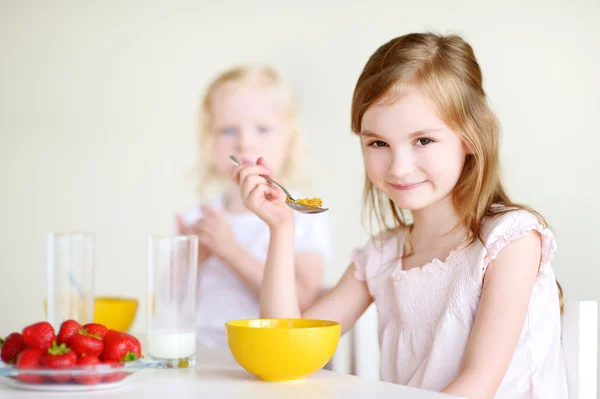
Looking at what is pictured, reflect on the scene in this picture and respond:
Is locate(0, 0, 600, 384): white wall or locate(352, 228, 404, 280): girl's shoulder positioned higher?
locate(0, 0, 600, 384): white wall

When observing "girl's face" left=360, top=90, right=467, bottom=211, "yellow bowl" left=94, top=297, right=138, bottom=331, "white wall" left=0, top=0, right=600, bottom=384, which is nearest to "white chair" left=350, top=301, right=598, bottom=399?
"girl's face" left=360, top=90, right=467, bottom=211

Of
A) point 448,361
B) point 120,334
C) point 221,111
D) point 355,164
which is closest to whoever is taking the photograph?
point 120,334

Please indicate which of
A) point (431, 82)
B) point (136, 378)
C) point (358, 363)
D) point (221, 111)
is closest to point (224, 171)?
point (221, 111)

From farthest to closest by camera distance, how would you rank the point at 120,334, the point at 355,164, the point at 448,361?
the point at 355,164
the point at 448,361
the point at 120,334

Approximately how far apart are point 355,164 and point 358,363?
141cm

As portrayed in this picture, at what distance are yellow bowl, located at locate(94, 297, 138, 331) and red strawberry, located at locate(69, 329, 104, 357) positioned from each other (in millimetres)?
579

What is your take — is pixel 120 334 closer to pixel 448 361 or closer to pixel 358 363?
pixel 448 361

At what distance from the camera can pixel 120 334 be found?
0.87m

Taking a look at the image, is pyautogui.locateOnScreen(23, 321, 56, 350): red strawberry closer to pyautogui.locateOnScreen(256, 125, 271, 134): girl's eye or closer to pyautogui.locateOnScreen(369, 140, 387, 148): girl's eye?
pyautogui.locateOnScreen(369, 140, 387, 148): girl's eye

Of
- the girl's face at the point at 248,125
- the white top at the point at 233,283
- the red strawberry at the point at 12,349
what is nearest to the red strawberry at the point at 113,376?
the red strawberry at the point at 12,349

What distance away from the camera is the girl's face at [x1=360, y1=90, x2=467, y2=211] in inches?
46.3

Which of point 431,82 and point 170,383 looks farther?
point 431,82

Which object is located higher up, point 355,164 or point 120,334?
point 355,164

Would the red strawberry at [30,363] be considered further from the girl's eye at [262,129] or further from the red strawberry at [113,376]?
the girl's eye at [262,129]
